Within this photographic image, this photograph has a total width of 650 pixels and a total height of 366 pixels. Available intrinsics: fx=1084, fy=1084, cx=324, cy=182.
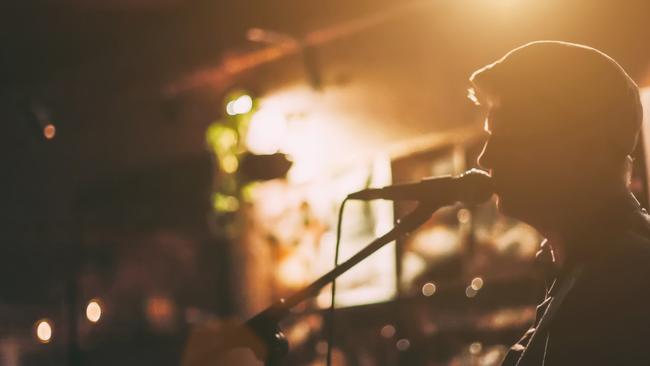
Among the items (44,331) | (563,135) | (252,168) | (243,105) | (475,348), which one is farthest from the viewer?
(44,331)

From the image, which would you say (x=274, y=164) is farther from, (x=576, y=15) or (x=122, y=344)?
(x=122, y=344)

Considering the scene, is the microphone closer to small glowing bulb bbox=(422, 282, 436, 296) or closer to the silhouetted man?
the silhouetted man

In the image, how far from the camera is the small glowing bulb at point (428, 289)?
21.6 feet

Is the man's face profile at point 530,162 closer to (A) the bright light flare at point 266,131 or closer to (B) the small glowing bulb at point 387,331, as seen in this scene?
(B) the small glowing bulb at point 387,331

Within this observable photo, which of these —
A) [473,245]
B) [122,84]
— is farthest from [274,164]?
[122,84]

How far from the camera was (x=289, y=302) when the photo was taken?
218 centimetres

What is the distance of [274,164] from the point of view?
20.9ft

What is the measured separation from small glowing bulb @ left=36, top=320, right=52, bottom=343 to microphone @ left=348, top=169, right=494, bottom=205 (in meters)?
7.50

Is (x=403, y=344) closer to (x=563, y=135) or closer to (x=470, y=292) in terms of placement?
(x=470, y=292)

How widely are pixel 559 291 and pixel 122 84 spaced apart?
25.8 ft

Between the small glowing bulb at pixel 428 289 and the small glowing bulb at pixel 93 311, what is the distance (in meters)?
3.52

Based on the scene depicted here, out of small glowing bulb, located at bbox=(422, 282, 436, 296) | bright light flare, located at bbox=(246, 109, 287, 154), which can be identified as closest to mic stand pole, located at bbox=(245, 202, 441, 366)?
small glowing bulb, located at bbox=(422, 282, 436, 296)

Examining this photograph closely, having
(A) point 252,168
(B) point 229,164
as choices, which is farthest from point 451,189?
(B) point 229,164

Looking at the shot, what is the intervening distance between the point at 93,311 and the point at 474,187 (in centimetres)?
745
